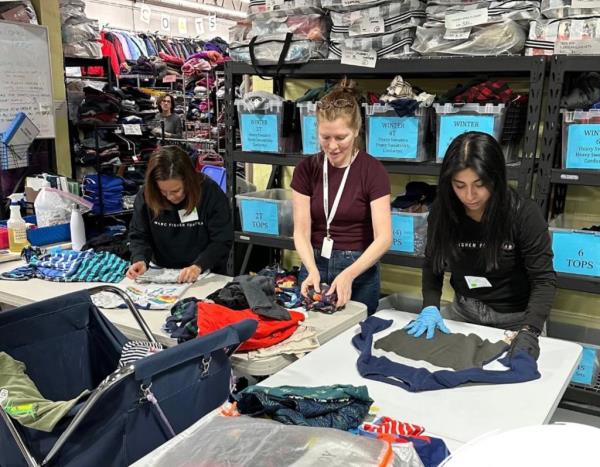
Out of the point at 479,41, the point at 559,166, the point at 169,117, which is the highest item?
the point at 479,41

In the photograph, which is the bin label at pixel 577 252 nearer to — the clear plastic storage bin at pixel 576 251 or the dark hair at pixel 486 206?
the clear plastic storage bin at pixel 576 251

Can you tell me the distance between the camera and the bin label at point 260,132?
3.20 meters

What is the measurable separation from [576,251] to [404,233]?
802 mm

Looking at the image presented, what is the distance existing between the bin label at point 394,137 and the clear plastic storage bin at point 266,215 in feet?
2.12

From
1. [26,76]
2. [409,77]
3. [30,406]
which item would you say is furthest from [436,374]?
[26,76]

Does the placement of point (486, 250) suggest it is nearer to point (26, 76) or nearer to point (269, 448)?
point (269, 448)

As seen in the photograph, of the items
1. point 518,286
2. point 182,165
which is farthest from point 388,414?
point 182,165

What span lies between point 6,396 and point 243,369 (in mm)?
623

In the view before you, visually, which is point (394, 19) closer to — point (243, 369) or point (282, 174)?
point (282, 174)

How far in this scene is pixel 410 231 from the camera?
2.92 meters

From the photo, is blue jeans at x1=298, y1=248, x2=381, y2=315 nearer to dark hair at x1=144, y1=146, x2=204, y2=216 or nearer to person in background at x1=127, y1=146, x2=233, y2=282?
person in background at x1=127, y1=146, x2=233, y2=282

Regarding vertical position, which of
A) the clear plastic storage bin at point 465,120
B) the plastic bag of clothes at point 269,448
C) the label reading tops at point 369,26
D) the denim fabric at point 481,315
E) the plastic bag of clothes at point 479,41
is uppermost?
the label reading tops at point 369,26

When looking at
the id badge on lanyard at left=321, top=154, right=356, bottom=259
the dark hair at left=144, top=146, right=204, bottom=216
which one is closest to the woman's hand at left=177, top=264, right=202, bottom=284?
the dark hair at left=144, top=146, right=204, bottom=216

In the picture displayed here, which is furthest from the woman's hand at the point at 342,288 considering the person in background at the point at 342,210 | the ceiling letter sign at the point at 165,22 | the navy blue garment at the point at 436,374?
the ceiling letter sign at the point at 165,22
